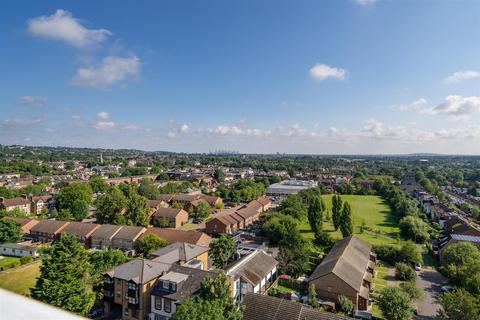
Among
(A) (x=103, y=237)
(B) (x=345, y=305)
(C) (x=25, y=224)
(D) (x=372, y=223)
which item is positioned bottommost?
(D) (x=372, y=223)

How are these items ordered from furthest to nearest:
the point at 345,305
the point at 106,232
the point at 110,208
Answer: the point at 110,208, the point at 106,232, the point at 345,305

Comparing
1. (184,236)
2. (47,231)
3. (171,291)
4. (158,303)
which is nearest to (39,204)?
(47,231)

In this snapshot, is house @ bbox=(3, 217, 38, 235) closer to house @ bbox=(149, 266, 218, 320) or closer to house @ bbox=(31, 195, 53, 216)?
house @ bbox=(31, 195, 53, 216)

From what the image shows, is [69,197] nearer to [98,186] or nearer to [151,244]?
[98,186]

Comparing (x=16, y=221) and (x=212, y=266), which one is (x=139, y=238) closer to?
(x=212, y=266)

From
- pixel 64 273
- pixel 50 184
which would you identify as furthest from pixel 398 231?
pixel 50 184
